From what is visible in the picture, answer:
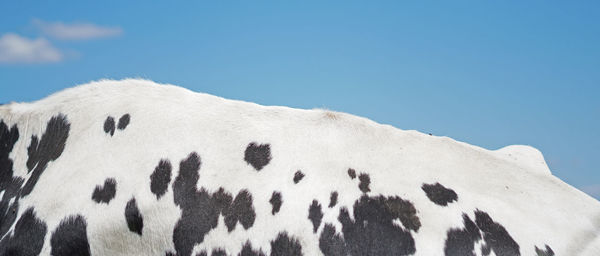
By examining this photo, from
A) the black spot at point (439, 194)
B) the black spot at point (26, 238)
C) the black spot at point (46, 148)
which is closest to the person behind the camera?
the black spot at point (439, 194)

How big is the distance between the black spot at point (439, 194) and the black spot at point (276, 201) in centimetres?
151

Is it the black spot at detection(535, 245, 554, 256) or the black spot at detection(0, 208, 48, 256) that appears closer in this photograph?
the black spot at detection(535, 245, 554, 256)

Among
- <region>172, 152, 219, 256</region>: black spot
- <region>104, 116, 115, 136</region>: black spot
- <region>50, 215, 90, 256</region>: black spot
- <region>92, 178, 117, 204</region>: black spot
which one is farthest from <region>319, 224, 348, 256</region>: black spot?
<region>104, 116, 115, 136</region>: black spot

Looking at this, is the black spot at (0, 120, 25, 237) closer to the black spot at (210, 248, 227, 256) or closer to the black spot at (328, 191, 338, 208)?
the black spot at (210, 248, 227, 256)

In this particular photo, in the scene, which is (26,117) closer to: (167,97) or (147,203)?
(167,97)

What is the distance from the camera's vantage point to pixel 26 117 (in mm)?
7688

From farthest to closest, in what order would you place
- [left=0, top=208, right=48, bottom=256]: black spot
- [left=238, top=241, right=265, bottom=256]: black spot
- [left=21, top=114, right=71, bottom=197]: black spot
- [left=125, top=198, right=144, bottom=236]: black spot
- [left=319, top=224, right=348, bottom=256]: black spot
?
[left=21, top=114, right=71, bottom=197]: black spot → [left=0, top=208, right=48, bottom=256]: black spot → [left=125, top=198, right=144, bottom=236]: black spot → [left=238, top=241, right=265, bottom=256]: black spot → [left=319, top=224, right=348, bottom=256]: black spot

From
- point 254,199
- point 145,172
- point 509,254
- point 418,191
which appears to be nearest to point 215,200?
point 254,199

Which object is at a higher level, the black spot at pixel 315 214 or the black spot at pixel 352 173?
the black spot at pixel 352 173

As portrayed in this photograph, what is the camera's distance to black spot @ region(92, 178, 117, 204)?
20.5 feet

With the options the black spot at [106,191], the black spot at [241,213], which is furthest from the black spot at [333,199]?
the black spot at [106,191]

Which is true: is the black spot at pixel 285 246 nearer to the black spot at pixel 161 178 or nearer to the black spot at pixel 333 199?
the black spot at pixel 333 199

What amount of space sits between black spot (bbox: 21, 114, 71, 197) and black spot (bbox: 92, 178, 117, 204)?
3.29 feet

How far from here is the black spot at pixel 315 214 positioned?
568cm
